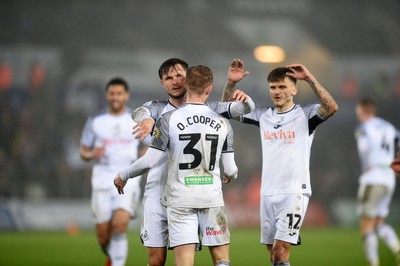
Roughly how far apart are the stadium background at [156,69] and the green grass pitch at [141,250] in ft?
13.2

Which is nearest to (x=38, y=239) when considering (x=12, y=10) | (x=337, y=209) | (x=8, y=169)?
(x=8, y=169)

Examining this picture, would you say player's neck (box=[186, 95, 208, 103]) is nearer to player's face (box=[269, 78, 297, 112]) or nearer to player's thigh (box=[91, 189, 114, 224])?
player's face (box=[269, 78, 297, 112])

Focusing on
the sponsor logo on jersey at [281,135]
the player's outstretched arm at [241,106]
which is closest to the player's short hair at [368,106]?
the sponsor logo on jersey at [281,135]

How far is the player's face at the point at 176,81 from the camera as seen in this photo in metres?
7.64

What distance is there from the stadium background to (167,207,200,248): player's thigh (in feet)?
54.8

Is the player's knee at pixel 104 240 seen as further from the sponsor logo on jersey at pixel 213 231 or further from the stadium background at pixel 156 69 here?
the stadium background at pixel 156 69

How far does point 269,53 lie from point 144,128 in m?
25.7

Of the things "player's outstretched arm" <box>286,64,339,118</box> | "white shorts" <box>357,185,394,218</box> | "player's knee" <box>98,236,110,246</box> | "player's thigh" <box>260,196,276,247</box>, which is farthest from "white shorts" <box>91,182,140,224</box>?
"white shorts" <box>357,185,394,218</box>

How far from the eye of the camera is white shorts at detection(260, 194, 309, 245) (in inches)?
317

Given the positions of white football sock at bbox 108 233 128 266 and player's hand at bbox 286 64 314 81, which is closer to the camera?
player's hand at bbox 286 64 314 81

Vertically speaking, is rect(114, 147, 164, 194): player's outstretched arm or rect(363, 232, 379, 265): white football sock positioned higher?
rect(114, 147, 164, 194): player's outstretched arm

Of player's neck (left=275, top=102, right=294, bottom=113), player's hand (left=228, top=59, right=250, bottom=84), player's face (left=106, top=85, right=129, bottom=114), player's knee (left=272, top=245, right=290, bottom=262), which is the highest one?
player's face (left=106, top=85, right=129, bottom=114)

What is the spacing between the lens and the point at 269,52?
32438 mm

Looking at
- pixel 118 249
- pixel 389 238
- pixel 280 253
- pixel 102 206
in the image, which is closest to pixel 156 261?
pixel 280 253
